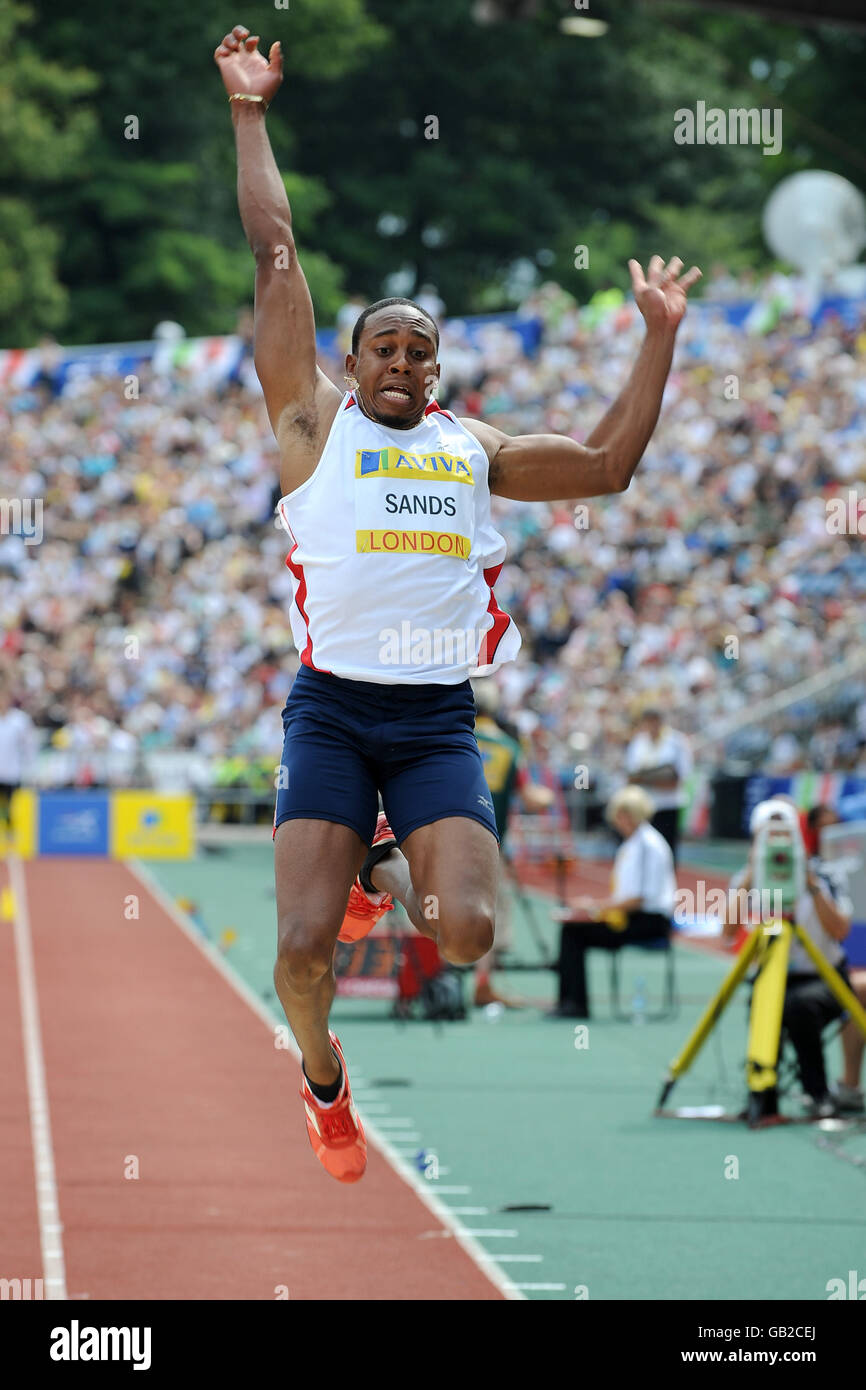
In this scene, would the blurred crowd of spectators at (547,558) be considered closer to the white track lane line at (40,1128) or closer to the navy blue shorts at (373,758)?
the white track lane line at (40,1128)

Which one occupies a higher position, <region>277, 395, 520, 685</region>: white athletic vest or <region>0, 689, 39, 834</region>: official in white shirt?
<region>277, 395, 520, 685</region>: white athletic vest

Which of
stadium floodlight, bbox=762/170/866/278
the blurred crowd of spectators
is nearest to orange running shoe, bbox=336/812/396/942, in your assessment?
the blurred crowd of spectators

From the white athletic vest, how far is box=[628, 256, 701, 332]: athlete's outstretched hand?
1.94ft

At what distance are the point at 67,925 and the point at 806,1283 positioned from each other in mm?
12301

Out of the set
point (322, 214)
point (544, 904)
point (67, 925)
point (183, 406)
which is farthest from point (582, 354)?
point (322, 214)

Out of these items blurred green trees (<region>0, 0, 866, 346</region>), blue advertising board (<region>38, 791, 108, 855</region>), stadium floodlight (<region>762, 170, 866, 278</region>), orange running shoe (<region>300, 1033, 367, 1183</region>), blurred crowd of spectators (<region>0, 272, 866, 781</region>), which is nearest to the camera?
orange running shoe (<region>300, 1033, 367, 1183</region>)

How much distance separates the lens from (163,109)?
4791 centimetres

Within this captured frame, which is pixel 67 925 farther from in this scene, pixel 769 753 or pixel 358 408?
pixel 358 408

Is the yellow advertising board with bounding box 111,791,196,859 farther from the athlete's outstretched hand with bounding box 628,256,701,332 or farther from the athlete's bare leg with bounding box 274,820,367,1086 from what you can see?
the athlete's outstretched hand with bounding box 628,256,701,332

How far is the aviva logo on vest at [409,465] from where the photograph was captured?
574cm

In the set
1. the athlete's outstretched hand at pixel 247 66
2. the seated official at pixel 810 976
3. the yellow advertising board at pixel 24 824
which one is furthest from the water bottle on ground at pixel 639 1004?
the yellow advertising board at pixel 24 824

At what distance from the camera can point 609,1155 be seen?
9484 mm

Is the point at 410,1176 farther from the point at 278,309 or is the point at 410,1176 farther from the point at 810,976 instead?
the point at 278,309

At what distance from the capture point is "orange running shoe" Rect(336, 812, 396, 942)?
20.0 ft
